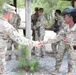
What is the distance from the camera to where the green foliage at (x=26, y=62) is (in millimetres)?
8020

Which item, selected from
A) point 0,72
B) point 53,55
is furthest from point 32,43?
point 53,55

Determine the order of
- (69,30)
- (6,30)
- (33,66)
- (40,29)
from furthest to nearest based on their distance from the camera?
1. (40,29)
2. (33,66)
3. (69,30)
4. (6,30)

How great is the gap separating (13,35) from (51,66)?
3.89 m

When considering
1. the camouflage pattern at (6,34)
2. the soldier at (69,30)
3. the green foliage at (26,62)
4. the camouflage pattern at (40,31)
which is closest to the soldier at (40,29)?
the camouflage pattern at (40,31)

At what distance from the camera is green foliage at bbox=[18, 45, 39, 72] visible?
802 cm

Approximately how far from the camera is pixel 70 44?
6.54m

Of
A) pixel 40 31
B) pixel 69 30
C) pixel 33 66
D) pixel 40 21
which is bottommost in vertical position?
pixel 33 66

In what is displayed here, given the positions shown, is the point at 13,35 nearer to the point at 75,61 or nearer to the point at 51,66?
the point at 75,61

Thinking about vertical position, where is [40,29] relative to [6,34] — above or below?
below

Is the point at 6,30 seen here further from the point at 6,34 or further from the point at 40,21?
the point at 40,21

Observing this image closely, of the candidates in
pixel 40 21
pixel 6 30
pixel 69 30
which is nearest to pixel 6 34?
pixel 6 30

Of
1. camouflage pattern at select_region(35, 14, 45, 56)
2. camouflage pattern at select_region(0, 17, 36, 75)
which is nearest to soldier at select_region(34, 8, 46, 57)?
camouflage pattern at select_region(35, 14, 45, 56)

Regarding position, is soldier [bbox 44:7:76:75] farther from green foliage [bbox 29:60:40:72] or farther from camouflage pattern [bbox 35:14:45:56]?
camouflage pattern [bbox 35:14:45:56]

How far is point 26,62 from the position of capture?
319 inches
